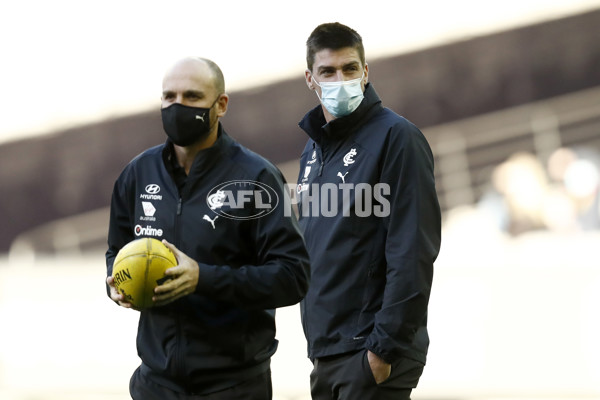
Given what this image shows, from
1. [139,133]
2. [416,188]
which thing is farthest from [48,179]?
[416,188]

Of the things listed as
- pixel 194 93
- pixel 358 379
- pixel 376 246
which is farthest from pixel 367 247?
pixel 194 93

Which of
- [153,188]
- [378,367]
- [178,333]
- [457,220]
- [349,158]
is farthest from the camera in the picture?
[457,220]

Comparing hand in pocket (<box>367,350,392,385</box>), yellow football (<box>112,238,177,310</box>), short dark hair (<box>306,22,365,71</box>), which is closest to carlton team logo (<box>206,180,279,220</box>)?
yellow football (<box>112,238,177,310</box>)

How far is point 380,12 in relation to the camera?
7176mm

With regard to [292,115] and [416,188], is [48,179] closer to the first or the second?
[292,115]

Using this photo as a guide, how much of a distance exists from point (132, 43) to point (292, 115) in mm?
1418

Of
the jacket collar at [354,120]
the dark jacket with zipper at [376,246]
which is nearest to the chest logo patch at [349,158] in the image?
the dark jacket with zipper at [376,246]

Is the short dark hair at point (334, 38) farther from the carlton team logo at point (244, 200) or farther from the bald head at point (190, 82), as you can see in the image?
the carlton team logo at point (244, 200)

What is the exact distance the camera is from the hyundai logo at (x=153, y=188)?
2975 mm

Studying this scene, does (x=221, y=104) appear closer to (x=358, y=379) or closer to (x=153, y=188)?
(x=153, y=188)

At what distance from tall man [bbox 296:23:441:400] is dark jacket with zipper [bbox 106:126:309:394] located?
39 cm

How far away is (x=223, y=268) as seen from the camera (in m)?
2.77

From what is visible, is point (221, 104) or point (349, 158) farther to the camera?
point (349, 158)

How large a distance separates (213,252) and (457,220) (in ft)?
14.4
